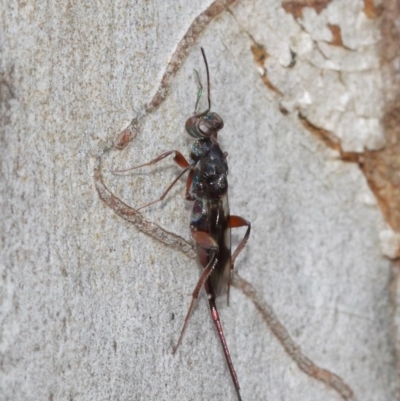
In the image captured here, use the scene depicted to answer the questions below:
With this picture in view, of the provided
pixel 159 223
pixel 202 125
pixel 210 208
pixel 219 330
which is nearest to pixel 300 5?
pixel 202 125

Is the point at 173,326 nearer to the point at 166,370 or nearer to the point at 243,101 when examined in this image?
the point at 166,370

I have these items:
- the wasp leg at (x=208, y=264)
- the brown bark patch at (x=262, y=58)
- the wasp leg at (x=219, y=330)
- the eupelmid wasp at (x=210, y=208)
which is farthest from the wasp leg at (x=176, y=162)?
the brown bark patch at (x=262, y=58)

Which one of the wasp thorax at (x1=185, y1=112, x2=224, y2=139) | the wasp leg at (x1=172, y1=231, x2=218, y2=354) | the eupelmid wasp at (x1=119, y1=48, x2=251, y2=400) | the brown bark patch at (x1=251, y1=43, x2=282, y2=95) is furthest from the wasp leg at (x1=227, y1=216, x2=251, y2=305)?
the brown bark patch at (x1=251, y1=43, x2=282, y2=95)

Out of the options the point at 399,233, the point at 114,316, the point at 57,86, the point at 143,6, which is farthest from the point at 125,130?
the point at 399,233

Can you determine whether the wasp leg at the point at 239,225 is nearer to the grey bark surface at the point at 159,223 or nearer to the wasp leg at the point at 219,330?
the grey bark surface at the point at 159,223

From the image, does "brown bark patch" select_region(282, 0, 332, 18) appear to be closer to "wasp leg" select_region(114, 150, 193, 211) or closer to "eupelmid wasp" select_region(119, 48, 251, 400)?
"eupelmid wasp" select_region(119, 48, 251, 400)

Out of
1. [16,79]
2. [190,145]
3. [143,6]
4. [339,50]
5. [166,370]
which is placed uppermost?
[339,50]

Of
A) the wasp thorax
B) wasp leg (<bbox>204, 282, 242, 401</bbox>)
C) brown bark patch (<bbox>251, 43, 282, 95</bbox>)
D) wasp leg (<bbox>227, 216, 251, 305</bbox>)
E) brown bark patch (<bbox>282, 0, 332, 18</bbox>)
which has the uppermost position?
brown bark patch (<bbox>282, 0, 332, 18</bbox>)
